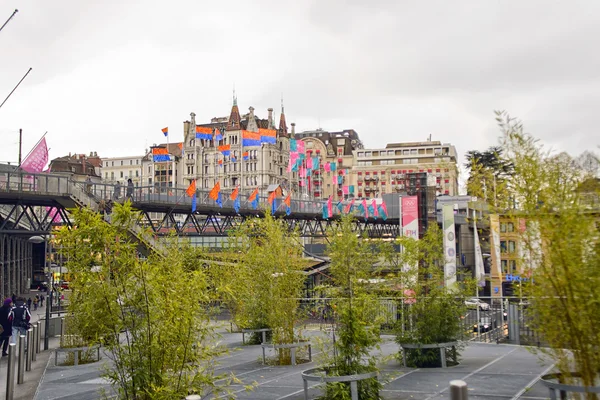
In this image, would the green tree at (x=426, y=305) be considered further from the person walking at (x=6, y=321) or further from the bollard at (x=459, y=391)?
the person walking at (x=6, y=321)

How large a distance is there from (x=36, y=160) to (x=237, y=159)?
10161cm

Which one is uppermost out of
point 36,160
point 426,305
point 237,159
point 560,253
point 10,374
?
point 237,159

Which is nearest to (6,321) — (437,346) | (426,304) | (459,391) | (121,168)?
(426,304)

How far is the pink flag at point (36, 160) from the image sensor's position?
41.7 meters

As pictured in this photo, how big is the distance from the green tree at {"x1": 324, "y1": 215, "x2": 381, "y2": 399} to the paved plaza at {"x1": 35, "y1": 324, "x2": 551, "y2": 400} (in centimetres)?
72

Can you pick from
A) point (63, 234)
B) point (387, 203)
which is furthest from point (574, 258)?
point (387, 203)

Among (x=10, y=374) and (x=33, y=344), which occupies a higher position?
(x=10, y=374)

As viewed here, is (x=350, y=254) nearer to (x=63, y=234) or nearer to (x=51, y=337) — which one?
(x=63, y=234)

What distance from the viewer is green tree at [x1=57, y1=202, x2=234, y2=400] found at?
A: 962 centimetres

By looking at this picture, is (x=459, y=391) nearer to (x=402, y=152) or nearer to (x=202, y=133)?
(x=202, y=133)

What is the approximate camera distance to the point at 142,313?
10023 millimetres

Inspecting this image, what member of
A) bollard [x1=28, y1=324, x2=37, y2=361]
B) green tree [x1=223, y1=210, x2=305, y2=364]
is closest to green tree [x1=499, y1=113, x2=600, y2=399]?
green tree [x1=223, y1=210, x2=305, y2=364]

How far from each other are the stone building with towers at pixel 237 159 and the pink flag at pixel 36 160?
93724 millimetres

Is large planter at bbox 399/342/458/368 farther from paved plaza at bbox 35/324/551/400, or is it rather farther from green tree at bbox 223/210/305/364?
green tree at bbox 223/210/305/364
